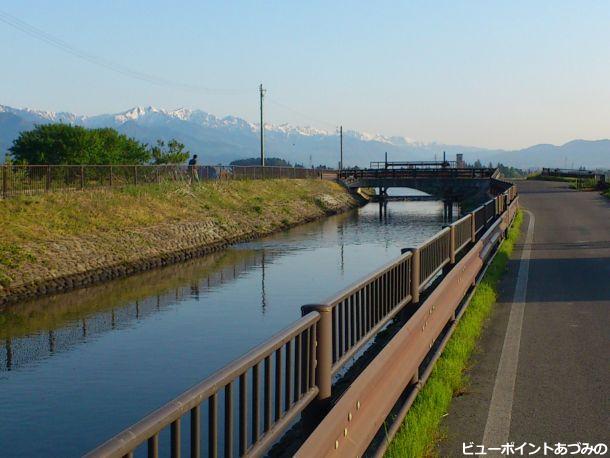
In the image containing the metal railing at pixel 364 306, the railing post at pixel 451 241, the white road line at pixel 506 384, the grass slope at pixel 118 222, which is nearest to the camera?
the white road line at pixel 506 384

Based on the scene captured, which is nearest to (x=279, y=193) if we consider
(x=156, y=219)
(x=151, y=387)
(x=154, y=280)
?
(x=156, y=219)

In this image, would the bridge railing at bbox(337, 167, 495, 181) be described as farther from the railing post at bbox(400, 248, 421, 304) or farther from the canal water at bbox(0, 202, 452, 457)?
the railing post at bbox(400, 248, 421, 304)

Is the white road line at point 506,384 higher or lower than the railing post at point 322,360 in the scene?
lower

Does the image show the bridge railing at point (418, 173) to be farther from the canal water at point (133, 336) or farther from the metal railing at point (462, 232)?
the metal railing at point (462, 232)

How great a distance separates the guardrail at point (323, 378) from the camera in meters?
3.46

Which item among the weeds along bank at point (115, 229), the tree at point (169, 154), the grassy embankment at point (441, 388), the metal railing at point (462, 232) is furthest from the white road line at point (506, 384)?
the tree at point (169, 154)

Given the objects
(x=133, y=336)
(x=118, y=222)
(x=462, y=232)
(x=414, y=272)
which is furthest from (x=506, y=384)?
(x=118, y=222)

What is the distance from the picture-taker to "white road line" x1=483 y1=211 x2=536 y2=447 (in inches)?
236

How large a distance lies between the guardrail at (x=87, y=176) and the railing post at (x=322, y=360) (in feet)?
78.2

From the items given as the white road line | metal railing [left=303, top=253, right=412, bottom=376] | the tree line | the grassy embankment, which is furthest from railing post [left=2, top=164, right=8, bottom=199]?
metal railing [left=303, top=253, right=412, bottom=376]

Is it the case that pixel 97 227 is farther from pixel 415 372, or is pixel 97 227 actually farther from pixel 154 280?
pixel 415 372

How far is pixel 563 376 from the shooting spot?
770cm

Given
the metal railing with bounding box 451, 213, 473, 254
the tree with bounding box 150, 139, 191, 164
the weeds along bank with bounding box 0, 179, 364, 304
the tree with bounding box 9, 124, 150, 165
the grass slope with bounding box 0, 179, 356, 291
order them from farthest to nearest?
the tree with bounding box 150, 139, 191, 164 → the tree with bounding box 9, 124, 150, 165 → the grass slope with bounding box 0, 179, 356, 291 → the weeds along bank with bounding box 0, 179, 364, 304 → the metal railing with bounding box 451, 213, 473, 254

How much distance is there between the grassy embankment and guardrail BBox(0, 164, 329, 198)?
68.4 feet
